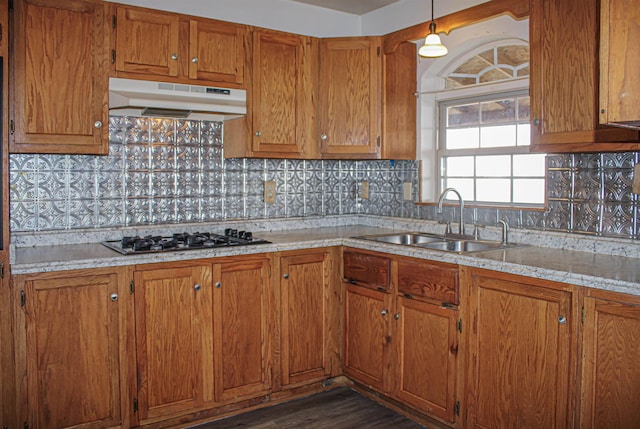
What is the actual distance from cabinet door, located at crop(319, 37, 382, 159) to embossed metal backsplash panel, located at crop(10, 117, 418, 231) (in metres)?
0.41

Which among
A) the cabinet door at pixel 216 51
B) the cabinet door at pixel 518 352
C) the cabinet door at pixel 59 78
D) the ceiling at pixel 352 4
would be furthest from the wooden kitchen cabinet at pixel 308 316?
the ceiling at pixel 352 4

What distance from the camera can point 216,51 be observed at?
128 inches

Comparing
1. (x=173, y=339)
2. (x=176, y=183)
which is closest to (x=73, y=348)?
(x=173, y=339)

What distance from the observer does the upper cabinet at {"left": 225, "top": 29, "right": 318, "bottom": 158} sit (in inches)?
135

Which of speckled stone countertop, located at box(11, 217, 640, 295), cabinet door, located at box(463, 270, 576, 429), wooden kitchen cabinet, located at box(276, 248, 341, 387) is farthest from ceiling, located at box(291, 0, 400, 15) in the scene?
cabinet door, located at box(463, 270, 576, 429)

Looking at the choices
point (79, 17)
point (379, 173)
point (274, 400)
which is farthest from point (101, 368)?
point (379, 173)

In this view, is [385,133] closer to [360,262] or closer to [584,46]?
[360,262]

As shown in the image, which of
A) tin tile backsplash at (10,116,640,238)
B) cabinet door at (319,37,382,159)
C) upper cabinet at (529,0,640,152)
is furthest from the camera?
cabinet door at (319,37,382,159)

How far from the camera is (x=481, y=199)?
350 cm

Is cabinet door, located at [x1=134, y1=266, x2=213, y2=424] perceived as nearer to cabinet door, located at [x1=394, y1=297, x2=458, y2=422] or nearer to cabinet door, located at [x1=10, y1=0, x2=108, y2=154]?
cabinet door, located at [x1=10, y1=0, x2=108, y2=154]

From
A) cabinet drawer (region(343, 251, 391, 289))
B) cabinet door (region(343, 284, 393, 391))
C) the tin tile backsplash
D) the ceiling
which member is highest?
the ceiling

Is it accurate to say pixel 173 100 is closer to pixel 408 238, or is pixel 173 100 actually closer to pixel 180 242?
pixel 180 242

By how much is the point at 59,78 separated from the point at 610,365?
2.85 metres

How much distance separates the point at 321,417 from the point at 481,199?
1.68 meters
